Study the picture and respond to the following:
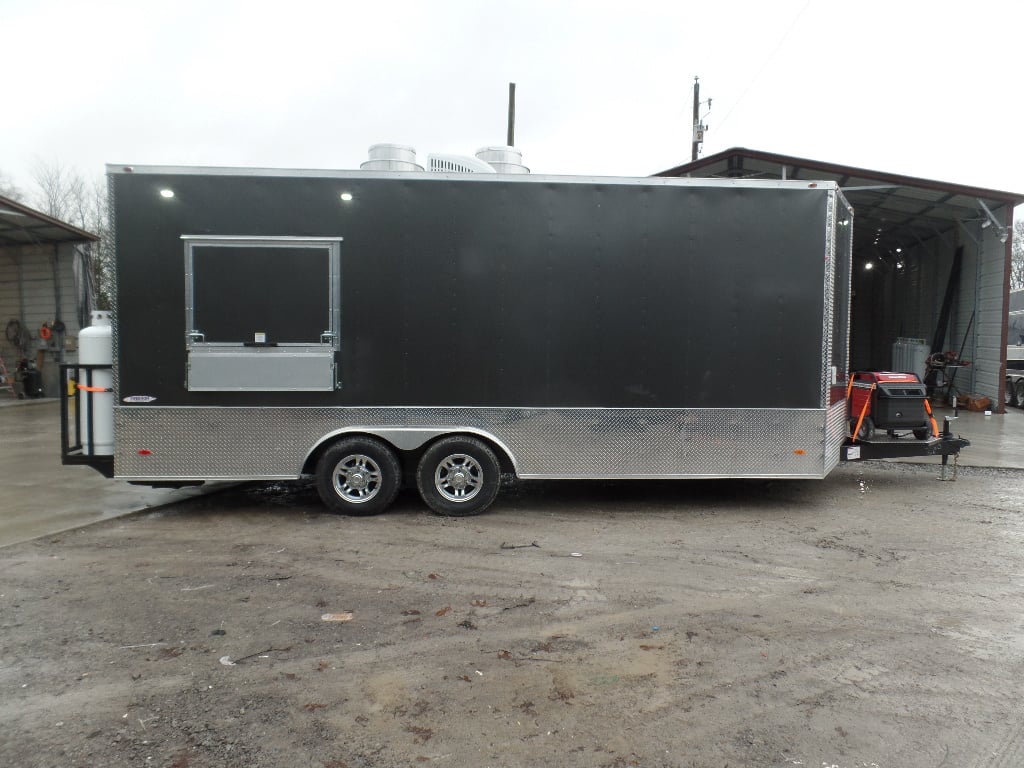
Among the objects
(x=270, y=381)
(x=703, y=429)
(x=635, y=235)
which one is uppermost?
(x=635, y=235)

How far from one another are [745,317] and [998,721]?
4.18 metres

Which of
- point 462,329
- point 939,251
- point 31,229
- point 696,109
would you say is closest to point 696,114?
point 696,109

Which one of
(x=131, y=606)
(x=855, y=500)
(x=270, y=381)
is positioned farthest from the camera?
(x=855, y=500)

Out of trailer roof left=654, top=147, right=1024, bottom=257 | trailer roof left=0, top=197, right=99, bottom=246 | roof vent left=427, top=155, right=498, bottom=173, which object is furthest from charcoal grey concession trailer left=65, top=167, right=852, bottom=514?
trailer roof left=0, top=197, right=99, bottom=246

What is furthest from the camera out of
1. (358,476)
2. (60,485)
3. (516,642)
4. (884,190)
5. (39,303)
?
(39,303)

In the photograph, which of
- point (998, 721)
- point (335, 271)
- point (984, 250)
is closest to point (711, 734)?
point (998, 721)

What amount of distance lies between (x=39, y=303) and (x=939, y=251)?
2575 cm

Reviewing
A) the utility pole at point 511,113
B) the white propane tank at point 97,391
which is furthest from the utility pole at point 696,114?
the white propane tank at point 97,391

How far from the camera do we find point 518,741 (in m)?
3.11

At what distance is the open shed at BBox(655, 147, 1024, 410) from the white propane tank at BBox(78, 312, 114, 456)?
1243cm

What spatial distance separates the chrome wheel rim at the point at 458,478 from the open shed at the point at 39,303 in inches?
701

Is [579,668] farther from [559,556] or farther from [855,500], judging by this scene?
[855,500]

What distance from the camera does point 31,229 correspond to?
19.3 m

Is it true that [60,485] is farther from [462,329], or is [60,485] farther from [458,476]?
[462,329]
